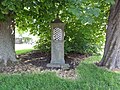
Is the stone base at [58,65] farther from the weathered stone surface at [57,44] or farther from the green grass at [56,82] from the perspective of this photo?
the green grass at [56,82]

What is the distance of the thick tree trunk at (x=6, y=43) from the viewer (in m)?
6.46

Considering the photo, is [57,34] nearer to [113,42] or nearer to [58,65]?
[58,65]

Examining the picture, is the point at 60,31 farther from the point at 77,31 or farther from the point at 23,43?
the point at 23,43

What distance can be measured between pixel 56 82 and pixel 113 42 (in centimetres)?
209

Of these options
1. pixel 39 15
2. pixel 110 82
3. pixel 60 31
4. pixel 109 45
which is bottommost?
pixel 110 82

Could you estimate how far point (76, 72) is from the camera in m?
5.59

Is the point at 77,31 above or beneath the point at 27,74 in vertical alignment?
above

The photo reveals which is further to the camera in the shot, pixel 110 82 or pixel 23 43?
pixel 23 43

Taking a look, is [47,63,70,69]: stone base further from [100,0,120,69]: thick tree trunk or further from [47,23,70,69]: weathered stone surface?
[100,0,120,69]: thick tree trunk

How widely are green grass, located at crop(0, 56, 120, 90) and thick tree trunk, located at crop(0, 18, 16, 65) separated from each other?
1.40 meters

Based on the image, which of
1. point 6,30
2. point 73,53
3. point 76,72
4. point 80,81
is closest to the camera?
point 80,81

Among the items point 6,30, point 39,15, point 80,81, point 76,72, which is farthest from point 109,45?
point 6,30

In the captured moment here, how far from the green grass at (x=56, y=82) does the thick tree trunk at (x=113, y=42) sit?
2.16 feet

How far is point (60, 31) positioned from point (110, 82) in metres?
2.38
